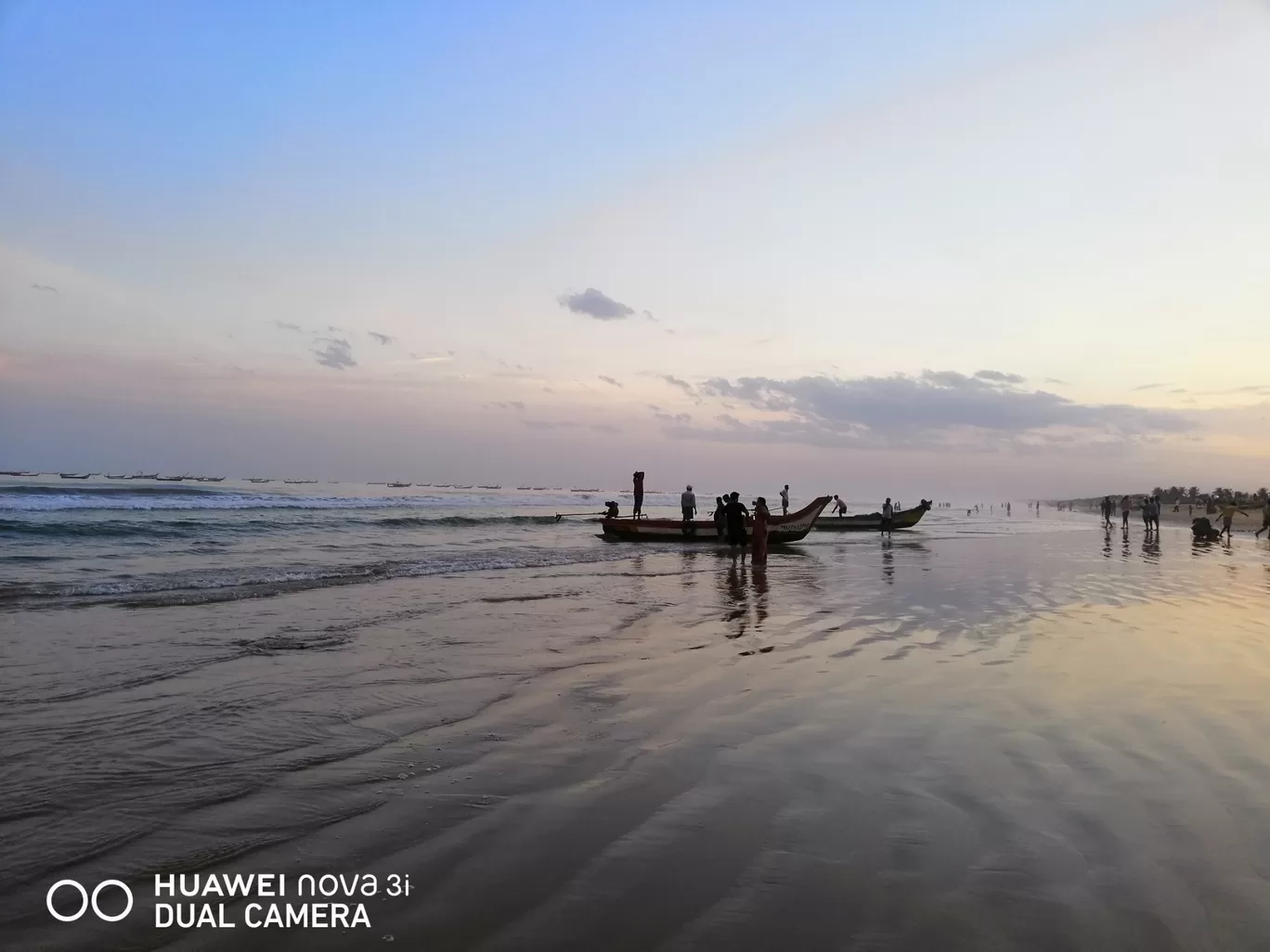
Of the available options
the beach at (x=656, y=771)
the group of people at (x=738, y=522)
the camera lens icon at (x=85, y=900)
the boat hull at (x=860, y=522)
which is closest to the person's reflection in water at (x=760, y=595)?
the beach at (x=656, y=771)

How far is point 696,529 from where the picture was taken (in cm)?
2691

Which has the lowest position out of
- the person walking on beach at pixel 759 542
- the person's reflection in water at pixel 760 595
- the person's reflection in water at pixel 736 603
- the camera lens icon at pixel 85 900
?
the camera lens icon at pixel 85 900

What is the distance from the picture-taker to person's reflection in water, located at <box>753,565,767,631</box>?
10.7m

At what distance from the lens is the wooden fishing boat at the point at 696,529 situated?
26.2 meters

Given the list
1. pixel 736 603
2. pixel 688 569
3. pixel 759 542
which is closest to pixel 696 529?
pixel 759 542

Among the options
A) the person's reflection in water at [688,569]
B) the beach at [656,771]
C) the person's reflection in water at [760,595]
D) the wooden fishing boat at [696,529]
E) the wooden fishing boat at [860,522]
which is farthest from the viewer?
the wooden fishing boat at [860,522]

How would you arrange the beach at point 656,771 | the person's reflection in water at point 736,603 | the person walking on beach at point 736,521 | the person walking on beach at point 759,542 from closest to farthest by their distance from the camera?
1. the beach at point 656,771
2. the person's reflection in water at point 736,603
3. the person walking on beach at point 759,542
4. the person walking on beach at point 736,521

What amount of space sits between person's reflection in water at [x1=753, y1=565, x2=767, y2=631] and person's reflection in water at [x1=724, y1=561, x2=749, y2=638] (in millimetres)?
158

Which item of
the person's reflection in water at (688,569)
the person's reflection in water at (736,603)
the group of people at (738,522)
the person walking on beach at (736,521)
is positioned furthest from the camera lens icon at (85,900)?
the person walking on beach at (736,521)

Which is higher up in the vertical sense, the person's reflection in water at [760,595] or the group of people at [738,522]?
the group of people at [738,522]

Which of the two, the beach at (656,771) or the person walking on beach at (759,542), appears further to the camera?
the person walking on beach at (759,542)

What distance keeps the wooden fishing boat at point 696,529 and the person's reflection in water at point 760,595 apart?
7045mm

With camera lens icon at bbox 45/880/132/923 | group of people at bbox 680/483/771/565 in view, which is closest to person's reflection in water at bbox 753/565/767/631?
group of people at bbox 680/483/771/565

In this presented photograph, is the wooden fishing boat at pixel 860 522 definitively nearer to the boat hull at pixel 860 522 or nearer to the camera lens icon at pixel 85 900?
the boat hull at pixel 860 522
